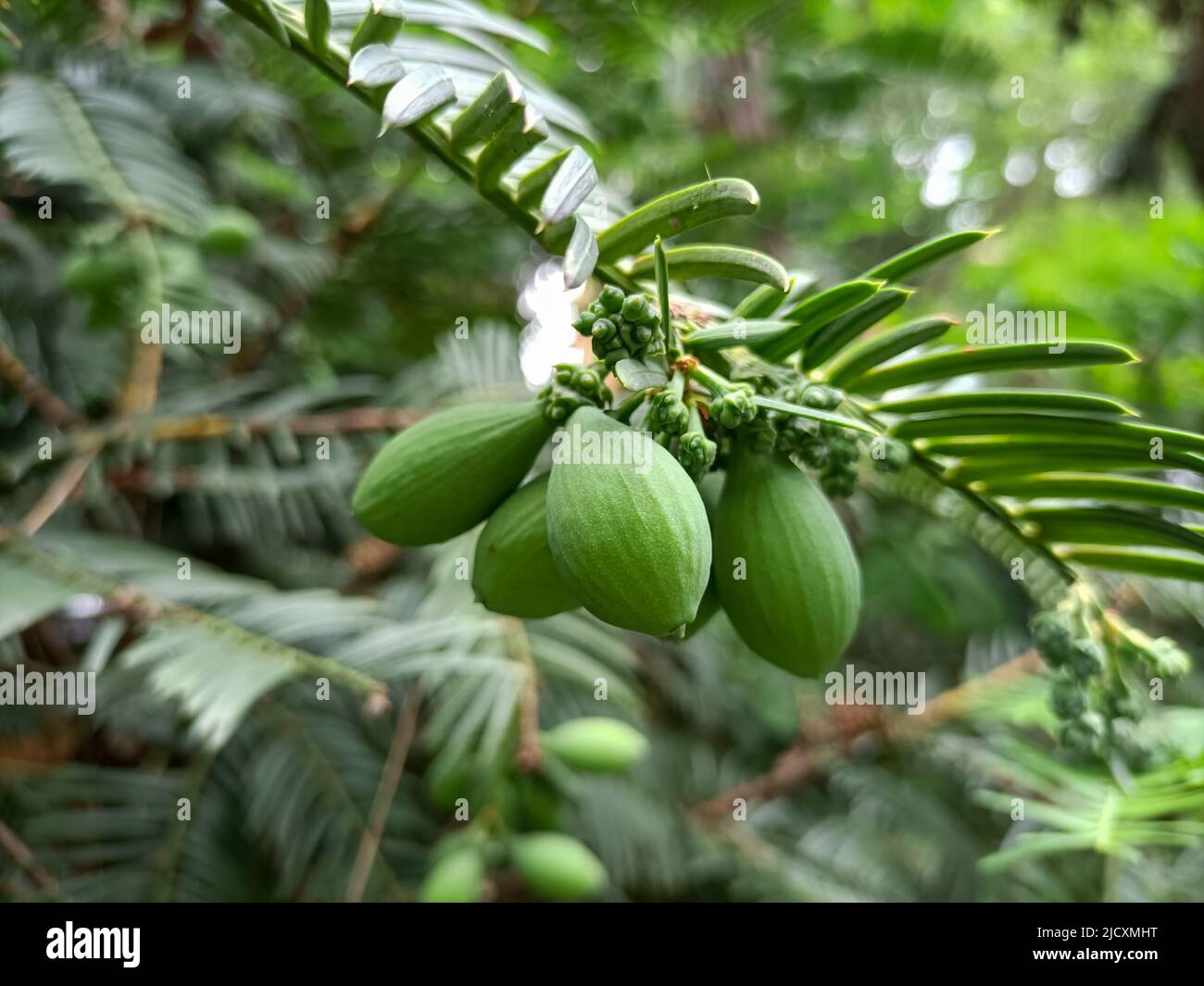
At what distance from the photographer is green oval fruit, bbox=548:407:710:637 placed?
1.85 ft

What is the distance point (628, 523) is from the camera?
0.56 metres

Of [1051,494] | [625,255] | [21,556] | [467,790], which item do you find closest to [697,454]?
[625,255]

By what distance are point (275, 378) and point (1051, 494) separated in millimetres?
1518

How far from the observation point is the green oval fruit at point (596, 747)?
3.97 ft

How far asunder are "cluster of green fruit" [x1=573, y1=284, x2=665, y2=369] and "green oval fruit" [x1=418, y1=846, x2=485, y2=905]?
78 centimetres

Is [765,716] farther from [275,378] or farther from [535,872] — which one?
[275,378]

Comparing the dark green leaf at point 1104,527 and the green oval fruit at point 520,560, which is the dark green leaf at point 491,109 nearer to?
the green oval fruit at point 520,560

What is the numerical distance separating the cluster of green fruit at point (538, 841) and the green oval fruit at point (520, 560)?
1.90 ft

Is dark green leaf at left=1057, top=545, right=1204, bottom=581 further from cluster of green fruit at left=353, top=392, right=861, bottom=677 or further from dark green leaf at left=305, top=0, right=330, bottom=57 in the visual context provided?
dark green leaf at left=305, top=0, right=330, bottom=57

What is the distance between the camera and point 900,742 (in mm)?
1889

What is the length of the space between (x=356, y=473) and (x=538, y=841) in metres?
0.67

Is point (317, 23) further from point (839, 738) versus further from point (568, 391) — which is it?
point (839, 738)

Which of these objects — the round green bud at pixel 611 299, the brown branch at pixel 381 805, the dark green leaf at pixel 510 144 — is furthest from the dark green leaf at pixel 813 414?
the brown branch at pixel 381 805
